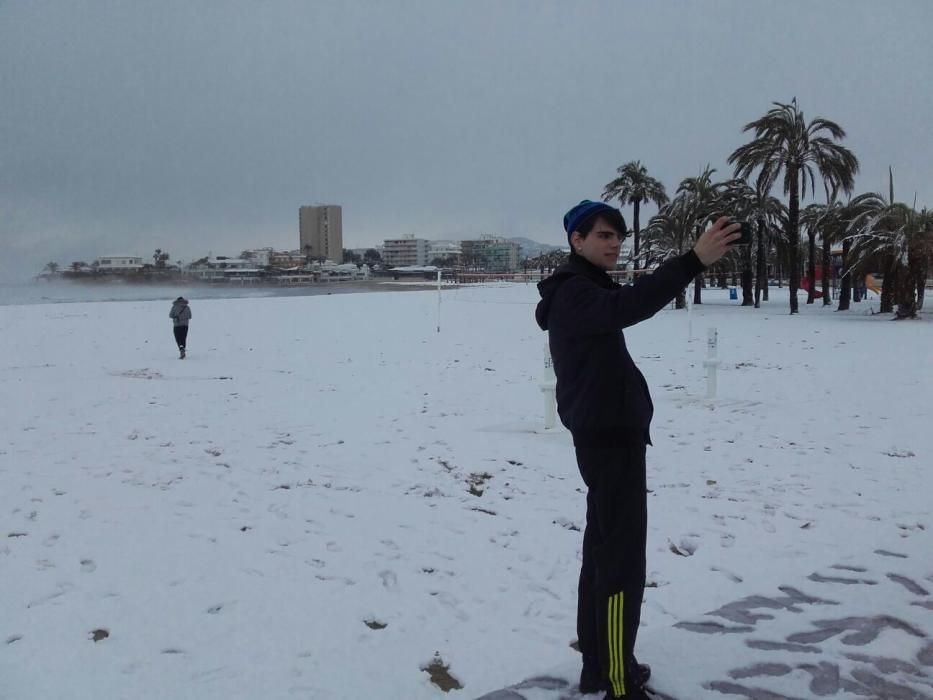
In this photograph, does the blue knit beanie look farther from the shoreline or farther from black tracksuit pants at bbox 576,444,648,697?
the shoreline

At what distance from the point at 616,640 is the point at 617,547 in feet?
1.26

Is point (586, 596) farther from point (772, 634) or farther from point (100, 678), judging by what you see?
point (100, 678)

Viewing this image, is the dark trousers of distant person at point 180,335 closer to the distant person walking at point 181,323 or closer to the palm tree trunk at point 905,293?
the distant person walking at point 181,323

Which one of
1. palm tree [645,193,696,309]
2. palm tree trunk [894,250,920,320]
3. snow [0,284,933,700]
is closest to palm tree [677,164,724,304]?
palm tree [645,193,696,309]

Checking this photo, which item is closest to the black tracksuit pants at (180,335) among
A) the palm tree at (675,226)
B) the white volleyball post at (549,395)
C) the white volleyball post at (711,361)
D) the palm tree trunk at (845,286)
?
the white volleyball post at (549,395)

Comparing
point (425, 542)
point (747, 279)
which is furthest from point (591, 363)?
point (747, 279)

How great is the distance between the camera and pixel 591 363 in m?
2.69

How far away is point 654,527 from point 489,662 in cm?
219

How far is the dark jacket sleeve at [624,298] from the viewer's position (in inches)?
94.5

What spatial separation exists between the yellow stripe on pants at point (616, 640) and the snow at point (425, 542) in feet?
1.26

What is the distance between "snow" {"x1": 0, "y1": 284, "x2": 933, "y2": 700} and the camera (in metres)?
3.33

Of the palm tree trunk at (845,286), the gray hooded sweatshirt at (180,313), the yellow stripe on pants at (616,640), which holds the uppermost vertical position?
the palm tree trunk at (845,286)

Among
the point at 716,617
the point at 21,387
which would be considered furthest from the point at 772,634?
the point at 21,387

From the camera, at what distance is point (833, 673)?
3.09 meters
